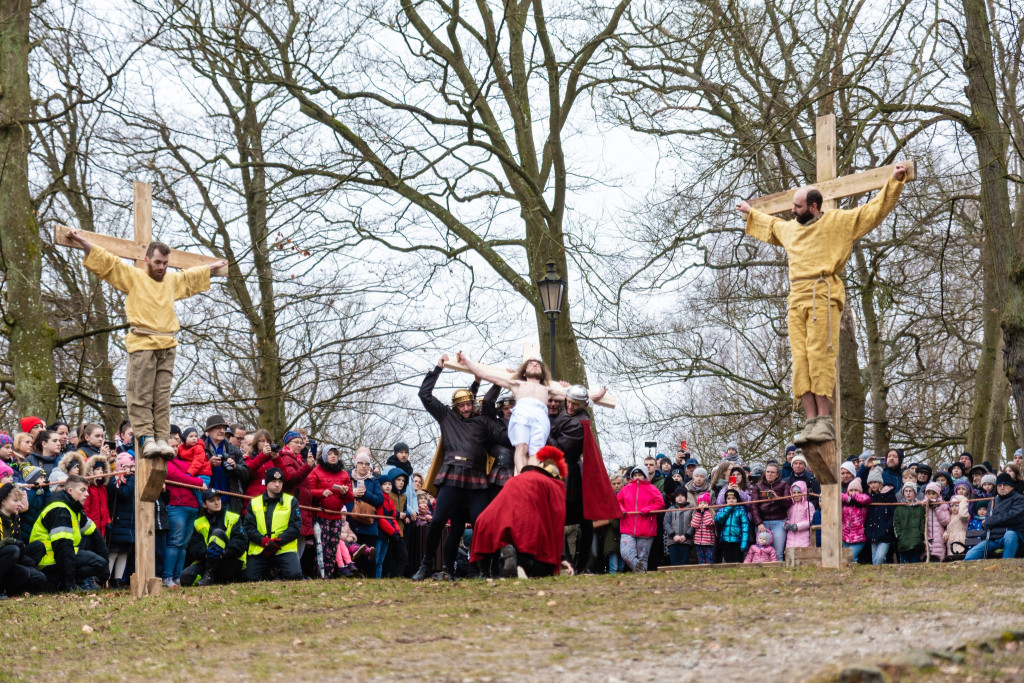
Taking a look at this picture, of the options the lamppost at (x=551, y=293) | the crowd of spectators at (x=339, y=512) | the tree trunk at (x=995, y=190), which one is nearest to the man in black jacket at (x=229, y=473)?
the crowd of spectators at (x=339, y=512)

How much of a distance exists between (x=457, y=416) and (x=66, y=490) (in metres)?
3.95

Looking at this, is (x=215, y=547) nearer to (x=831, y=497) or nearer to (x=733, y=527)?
(x=733, y=527)

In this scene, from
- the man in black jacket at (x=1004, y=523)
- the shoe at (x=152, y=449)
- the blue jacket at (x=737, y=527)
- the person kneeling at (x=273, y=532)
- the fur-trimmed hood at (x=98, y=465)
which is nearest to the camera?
the shoe at (x=152, y=449)

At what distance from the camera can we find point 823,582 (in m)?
8.84

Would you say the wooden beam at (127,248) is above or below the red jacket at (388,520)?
above

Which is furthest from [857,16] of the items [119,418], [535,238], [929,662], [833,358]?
[119,418]

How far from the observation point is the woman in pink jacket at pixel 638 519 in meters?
14.7

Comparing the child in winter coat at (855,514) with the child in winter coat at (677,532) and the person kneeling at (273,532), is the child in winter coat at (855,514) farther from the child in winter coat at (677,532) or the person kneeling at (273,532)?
the person kneeling at (273,532)

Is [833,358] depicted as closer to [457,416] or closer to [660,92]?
[457,416]

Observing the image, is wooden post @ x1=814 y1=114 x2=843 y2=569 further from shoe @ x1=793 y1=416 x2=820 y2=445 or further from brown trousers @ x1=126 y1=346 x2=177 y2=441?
brown trousers @ x1=126 y1=346 x2=177 y2=441

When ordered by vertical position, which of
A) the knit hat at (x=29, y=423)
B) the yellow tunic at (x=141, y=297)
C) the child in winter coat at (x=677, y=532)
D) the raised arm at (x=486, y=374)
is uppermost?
the yellow tunic at (x=141, y=297)

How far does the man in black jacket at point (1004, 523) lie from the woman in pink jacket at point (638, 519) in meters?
3.65

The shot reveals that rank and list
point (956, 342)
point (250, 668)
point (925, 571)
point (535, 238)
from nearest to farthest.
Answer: point (250, 668) → point (925, 571) → point (535, 238) → point (956, 342)

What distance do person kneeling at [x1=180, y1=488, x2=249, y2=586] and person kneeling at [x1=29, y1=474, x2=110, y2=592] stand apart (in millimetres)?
992
